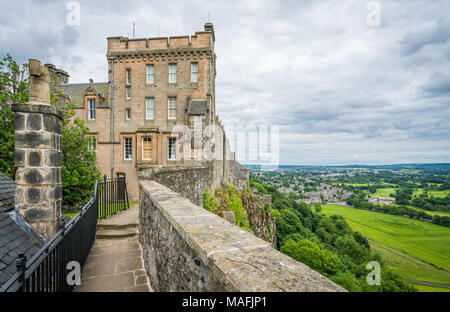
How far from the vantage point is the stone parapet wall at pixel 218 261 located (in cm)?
137

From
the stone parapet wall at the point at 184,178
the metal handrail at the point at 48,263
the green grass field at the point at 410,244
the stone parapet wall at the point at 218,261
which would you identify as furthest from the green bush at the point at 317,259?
the stone parapet wall at the point at 218,261

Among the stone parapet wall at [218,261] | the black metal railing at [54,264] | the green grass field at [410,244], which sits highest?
the stone parapet wall at [218,261]

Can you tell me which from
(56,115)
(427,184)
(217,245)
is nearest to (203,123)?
(56,115)

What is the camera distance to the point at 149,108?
1902 cm

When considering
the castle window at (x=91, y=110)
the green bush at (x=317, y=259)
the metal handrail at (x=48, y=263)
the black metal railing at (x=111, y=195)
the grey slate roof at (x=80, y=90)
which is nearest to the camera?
the metal handrail at (x=48, y=263)

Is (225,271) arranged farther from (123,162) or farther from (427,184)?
(427,184)

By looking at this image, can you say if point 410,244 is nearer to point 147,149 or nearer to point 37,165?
point 147,149

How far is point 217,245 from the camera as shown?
1900mm

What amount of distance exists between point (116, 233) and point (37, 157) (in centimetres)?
356

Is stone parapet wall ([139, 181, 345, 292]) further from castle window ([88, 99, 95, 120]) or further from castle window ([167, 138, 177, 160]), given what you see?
castle window ([88, 99, 95, 120])

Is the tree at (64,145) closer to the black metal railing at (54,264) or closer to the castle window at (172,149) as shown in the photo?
the castle window at (172,149)

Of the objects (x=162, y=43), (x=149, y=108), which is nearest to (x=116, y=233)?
(x=149, y=108)
